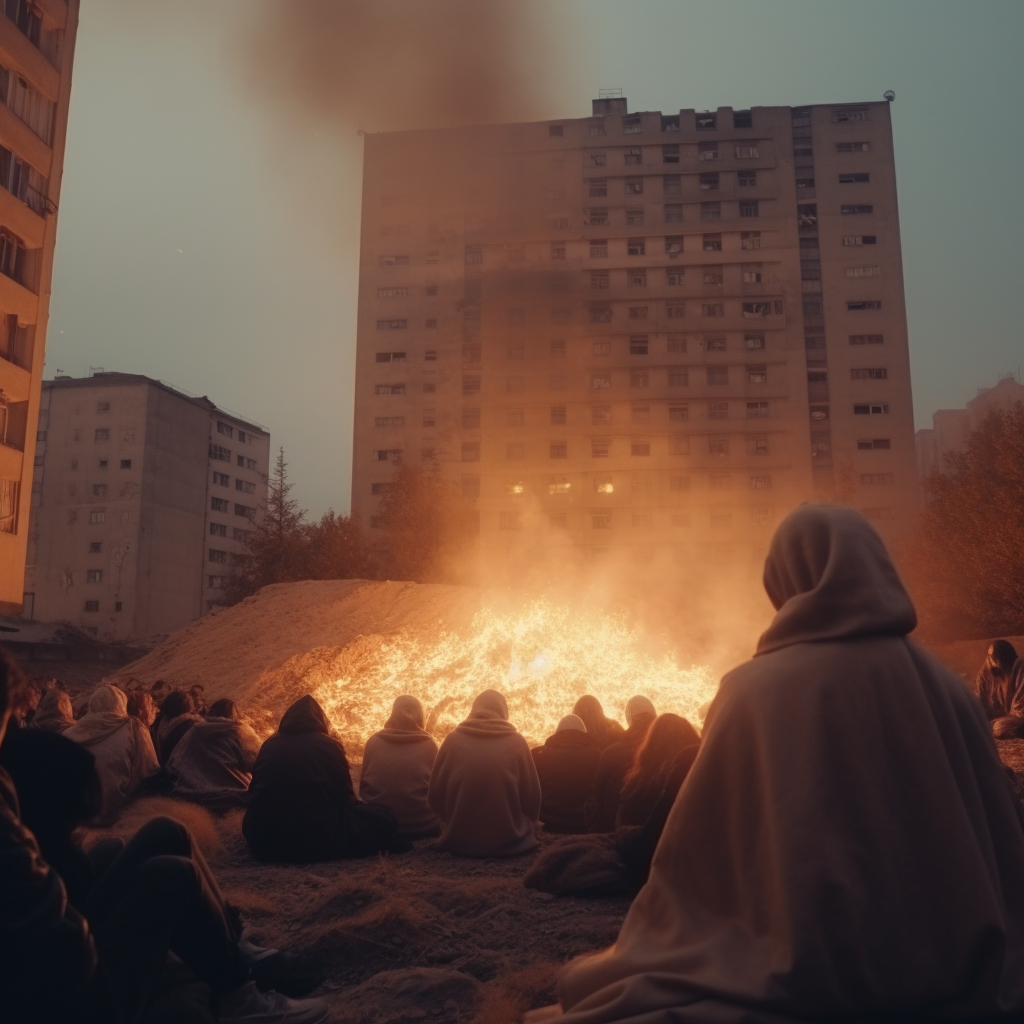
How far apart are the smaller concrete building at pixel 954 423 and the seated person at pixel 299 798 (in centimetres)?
9187

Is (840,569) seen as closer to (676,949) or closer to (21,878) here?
(676,949)

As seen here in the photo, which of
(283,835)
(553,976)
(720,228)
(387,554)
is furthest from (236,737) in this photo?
(720,228)

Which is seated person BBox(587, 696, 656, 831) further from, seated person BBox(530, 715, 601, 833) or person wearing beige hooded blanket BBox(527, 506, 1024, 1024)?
person wearing beige hooded blanket BBox(527, 506, 1024, 1024)

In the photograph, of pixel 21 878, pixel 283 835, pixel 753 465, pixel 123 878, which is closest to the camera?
pixel 21 878

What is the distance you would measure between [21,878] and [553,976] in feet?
9.74

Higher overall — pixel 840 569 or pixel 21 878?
pixel 840 569

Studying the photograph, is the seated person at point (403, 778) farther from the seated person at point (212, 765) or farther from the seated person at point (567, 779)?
the seated person at point (212, 765)

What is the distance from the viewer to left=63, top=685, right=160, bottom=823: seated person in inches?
396

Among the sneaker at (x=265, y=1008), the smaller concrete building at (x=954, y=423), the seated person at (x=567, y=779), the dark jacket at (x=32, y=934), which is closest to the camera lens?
the dark jacket at (x=32, y=934)

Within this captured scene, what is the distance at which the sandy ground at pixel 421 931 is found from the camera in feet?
15.6

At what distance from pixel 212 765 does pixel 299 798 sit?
11.8ft

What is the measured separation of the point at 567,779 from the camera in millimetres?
9883

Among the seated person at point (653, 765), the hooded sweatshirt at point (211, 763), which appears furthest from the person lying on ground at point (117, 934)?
the hooded sweatshirt at point (211, 763)

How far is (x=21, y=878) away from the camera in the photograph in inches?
108
